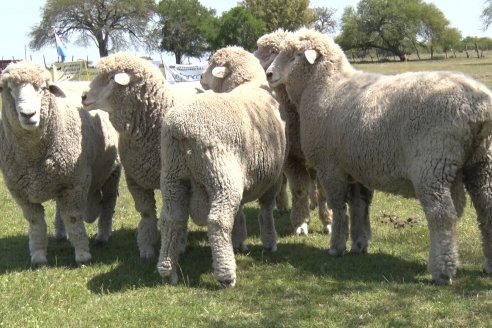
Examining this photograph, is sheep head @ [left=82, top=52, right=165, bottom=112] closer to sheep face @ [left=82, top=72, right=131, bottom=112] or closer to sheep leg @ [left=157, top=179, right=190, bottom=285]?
sheep face @ [left=82, top=72, right=131, bottom=112]

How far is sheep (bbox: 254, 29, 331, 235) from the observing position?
747cm

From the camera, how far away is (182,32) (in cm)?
6025

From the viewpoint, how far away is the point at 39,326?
15.4 feet

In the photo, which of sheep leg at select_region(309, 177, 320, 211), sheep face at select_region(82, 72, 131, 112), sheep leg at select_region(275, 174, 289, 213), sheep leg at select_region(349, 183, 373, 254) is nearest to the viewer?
sheep face at select_region(82, 72, 131, 112)

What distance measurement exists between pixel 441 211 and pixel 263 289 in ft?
5.68

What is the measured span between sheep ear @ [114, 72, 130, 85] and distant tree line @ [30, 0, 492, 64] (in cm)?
4274

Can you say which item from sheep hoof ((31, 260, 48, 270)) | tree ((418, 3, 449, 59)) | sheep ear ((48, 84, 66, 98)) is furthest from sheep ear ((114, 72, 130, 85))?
tree ((418, 3, 449, 59))

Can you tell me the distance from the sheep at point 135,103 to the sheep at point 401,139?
5.05 ft

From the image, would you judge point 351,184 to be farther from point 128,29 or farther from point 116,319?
point 128,29

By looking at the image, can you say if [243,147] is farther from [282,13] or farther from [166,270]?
[282,13]

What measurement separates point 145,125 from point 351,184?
235 centimetres

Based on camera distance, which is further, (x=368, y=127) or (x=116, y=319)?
(x=368, y=127)

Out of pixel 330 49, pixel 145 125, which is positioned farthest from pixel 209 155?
pixel 330 49

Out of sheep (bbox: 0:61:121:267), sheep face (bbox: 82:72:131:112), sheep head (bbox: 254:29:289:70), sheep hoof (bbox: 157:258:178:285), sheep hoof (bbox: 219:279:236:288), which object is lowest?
sheep hoof (bbox: 219:279:236:288)
